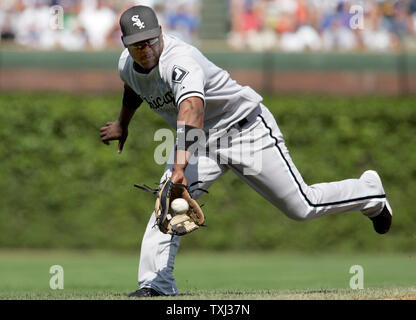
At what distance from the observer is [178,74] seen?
6.17 meters

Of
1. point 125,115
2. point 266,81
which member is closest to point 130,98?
point 125,115

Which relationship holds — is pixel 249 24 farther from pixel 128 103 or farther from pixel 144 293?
pixel 144 293

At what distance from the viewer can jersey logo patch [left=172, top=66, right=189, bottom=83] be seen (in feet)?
20.2

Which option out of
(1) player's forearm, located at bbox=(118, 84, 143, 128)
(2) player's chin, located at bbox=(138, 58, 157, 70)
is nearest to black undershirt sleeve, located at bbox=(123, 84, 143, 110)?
(1) player's forearm, located at bbox=(118, 84, 143, 128)

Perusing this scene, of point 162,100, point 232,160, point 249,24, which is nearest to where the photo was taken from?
point 162,100

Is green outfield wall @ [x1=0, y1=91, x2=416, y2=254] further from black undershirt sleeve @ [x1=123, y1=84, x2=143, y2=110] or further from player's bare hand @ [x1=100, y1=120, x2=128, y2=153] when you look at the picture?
black undershirt sleeve @ [x1=123, y1=84, x2=143, y2=110]

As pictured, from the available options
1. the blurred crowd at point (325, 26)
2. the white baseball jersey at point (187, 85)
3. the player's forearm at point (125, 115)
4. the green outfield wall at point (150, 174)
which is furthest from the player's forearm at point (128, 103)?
the blurred crowd at point (325, 26)

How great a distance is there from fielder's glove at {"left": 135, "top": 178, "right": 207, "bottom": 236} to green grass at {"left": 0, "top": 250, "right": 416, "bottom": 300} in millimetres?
660

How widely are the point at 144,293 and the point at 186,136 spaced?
1.54 metres

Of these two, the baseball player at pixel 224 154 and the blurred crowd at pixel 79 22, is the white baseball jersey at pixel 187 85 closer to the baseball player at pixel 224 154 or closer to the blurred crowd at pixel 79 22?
the baseball player at pixel 224 154

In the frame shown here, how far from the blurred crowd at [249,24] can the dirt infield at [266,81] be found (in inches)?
22.0
